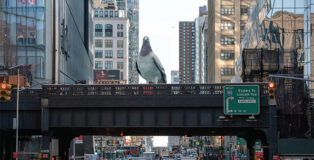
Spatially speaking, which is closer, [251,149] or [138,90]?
[138,90]

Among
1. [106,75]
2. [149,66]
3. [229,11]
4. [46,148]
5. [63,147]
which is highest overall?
[229,11]

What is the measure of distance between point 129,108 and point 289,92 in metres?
20.1

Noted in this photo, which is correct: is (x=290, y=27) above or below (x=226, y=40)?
below

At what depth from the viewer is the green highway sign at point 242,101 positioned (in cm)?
3628

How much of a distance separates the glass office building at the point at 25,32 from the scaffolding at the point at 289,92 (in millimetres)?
24603

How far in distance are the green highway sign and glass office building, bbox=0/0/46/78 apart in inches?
1133

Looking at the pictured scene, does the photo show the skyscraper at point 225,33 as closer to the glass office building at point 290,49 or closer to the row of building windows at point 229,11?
the row of building windows at point 229,11

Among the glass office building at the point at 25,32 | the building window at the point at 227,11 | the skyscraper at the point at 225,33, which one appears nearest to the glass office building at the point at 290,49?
the glass office building at the point at 25,32

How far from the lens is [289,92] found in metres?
51.2

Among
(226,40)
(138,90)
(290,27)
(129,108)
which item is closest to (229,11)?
(226,40)

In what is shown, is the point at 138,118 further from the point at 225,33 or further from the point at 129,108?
the point at 225,33

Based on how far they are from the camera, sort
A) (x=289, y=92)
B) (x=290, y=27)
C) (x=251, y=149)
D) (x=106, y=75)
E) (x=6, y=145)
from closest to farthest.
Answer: (x=6, y=145), (x=251, y=149), (x=289, y=92), (x=290, y=27), (x=106, y=75)

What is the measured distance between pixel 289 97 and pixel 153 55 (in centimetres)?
1400

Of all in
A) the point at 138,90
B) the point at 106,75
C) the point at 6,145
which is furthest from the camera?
the point at 106,75
